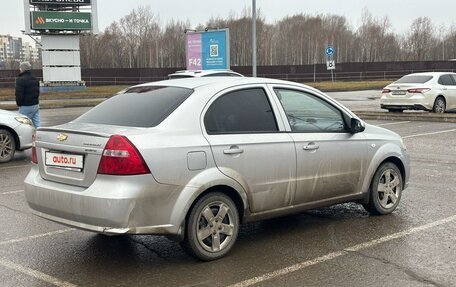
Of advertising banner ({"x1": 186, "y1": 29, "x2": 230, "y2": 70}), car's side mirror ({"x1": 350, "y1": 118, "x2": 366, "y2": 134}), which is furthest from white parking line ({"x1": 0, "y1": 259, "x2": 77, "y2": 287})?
advertising banner ({"x1": 186, "y1": 29, "x2": 230, "y2": 70})

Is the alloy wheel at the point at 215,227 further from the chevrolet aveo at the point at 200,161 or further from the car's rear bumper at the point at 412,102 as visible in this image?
the car's rear bumper at the point at 412,102

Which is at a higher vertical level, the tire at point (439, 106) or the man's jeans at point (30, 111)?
the man's jeans at point (30, 111)

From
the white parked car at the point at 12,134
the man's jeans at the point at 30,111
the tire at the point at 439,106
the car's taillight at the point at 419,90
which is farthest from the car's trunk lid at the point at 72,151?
the tire at the point at 439,106

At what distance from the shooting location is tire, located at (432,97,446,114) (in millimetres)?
18438

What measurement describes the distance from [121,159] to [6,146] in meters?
7.06

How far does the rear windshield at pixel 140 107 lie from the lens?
4793mm

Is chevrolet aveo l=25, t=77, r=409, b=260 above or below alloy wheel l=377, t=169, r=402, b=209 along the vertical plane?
above

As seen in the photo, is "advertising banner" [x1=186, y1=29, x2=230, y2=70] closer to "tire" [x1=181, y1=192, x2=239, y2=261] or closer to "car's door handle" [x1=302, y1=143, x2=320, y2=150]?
"car's door handle" [x1=302, y1=143, x2=320, y2=150]

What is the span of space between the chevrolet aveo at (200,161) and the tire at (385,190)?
0.61 feet

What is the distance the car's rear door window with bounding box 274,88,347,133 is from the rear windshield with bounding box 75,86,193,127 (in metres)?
1.07

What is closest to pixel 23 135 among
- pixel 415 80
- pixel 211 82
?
pixel 211 82

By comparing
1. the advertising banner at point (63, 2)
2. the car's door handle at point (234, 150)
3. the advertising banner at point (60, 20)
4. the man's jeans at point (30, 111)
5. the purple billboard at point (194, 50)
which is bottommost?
the man's jeans at point (30, 111)

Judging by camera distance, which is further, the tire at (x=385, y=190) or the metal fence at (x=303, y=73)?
the metal fence at (x=303, y=73)

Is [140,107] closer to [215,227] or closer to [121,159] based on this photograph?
[121,159]
